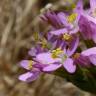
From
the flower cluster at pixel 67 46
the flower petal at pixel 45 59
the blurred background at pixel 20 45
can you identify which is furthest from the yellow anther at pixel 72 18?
the blurred background at pixel 20 45

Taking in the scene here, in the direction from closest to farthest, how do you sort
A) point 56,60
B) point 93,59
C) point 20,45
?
point 93,59
point 56,60
point 20,45

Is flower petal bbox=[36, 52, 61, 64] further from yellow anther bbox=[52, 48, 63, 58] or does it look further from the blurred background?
the blurred background

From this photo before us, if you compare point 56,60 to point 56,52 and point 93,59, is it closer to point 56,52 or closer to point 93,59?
point 56,52

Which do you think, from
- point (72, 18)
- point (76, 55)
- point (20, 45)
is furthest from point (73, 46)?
point (20, 45)

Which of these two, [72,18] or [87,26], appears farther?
[72,18]

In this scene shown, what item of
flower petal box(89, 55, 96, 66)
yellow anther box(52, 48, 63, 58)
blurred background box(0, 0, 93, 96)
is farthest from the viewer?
blurred background box(0, 0, 93, 96)

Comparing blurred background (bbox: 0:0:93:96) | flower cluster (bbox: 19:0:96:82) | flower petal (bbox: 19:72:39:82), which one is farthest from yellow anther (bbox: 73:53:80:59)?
blurred background (bbox: 0:0:93:96)

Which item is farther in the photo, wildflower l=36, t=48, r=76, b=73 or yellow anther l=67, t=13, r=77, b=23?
yellow anther l=67, t=13, r=77, b=23
